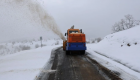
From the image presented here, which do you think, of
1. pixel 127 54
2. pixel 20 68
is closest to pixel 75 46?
pixel 127 54

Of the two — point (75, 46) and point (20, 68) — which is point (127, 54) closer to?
point (75, 46)

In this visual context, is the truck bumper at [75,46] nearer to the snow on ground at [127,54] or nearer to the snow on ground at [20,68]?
the snow on ground at [127,54]

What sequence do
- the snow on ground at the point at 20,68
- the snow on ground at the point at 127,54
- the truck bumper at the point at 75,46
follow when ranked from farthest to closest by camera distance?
the truck bumper at the point at 75,46 → the snow on ground at the point at 127,54 → the snow on ground at the point at 20,68

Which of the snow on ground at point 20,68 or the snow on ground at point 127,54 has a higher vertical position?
the snow on ground at point 127,54

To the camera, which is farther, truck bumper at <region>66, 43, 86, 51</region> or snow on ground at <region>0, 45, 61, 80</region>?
truck bumper at <region>66, 43, 86, 51</region>

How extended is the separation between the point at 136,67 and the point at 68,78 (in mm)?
4081

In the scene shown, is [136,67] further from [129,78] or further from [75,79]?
[75,79]

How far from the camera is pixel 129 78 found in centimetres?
512

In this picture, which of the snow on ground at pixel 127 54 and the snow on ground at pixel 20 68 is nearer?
the snow on ground at pixel 20 68

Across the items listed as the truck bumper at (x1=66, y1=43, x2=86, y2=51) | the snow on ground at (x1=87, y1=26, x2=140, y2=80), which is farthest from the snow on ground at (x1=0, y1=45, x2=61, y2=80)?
the snow on ground at (x1=87, y1=26, x2=140, y2=80)

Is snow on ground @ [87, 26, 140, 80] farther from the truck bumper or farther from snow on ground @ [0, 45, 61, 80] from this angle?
snow on ground @ [0, 45, 61, 80]

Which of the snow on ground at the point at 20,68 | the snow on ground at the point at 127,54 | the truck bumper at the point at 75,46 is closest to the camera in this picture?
the snow on ground at the point at 20,68

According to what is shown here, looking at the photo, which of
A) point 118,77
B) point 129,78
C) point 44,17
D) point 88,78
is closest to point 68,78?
point 88,78

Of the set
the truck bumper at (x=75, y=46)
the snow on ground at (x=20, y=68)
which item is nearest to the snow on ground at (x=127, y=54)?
the truck bumper at (x=75, y=46)
